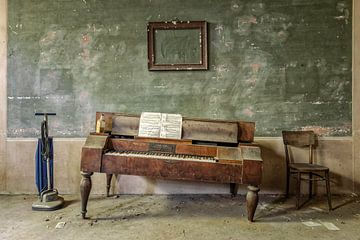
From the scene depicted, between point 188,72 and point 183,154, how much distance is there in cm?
131

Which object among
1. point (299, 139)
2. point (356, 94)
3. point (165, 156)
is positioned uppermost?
point (356, 94)

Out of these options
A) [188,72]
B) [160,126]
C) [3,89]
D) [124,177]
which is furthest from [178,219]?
[3,89]

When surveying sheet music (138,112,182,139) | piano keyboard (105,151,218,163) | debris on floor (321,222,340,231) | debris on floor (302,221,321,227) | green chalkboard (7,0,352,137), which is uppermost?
green chalkboard (7,0,352,137)

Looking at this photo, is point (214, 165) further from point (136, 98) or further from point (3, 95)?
point (3, 95)

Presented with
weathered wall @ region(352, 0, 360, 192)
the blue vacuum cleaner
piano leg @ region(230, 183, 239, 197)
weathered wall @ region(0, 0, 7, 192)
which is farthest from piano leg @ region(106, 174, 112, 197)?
weathered wall @ region(352, 0, 360, 192)

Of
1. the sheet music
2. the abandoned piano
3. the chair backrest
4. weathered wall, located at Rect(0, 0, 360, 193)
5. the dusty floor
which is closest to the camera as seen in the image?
the dusty floor

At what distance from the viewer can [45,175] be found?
360 cm

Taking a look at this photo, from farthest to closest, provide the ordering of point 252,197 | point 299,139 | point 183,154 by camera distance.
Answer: point 299,139 < point 183,154 < point 252,197

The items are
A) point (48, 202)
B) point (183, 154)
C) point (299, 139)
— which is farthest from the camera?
point (299, 139)

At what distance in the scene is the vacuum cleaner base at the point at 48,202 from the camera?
130 inches

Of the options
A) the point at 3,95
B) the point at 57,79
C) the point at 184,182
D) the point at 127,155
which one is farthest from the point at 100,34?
the point at 184,182

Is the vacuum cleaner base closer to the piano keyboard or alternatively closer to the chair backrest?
the piano keyboard

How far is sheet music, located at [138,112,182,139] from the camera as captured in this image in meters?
3.08

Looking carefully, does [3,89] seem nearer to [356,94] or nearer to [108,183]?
[108,183]
